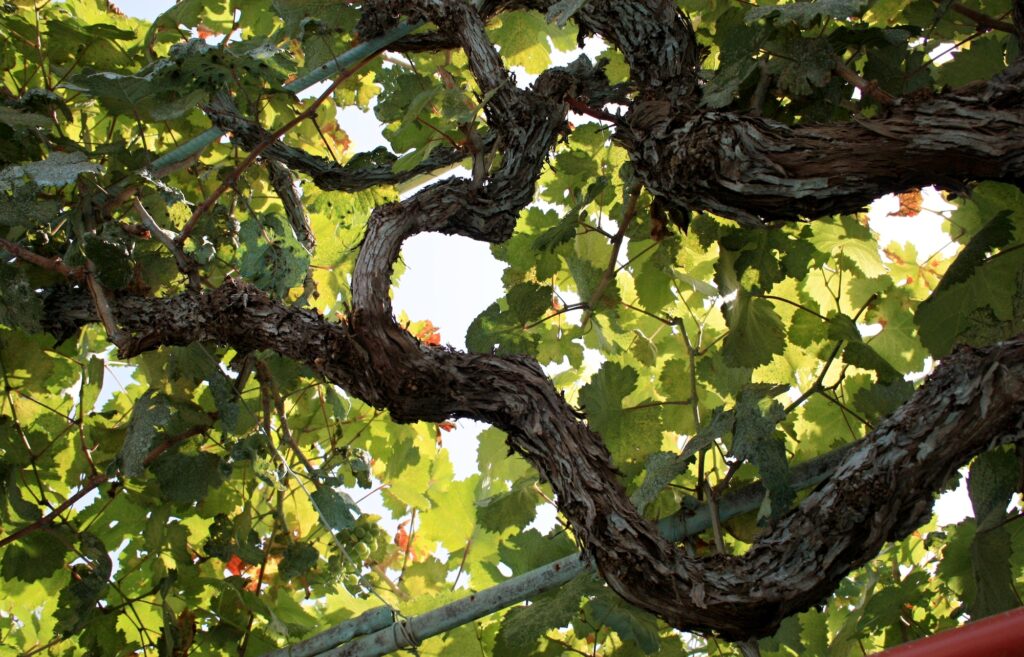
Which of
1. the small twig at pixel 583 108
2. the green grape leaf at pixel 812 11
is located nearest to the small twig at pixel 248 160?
the small twig at pixel 583 108

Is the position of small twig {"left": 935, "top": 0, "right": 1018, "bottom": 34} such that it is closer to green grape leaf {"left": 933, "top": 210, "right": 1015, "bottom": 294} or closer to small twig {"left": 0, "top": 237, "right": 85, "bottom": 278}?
green grape leaf {"left": 933, "top": 210, "right": 1015, "bottom": 294}

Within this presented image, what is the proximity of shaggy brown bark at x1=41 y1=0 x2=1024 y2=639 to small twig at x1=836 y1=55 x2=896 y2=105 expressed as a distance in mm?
195

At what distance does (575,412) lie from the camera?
1.46m

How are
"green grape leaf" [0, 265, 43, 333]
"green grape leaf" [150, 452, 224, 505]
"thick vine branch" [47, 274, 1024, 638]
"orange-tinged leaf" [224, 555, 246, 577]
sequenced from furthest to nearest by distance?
"orange-tinged leaf" [224, 555, 246, 577] → "green grape leaf" [150, 452, 224, 505] → "green grape leaf" [0, 265, 43, 333] → "thick vine branch" [47, 274, 1024, 638]

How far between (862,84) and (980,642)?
1.13 meters

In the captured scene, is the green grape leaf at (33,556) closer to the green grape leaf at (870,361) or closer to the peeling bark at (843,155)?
the peeling bark at (843,155)

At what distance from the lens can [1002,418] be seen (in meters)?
1.14

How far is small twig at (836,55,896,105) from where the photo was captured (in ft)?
5.01

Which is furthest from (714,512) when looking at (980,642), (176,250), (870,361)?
(176,250)

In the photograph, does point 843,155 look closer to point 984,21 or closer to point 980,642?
point 984,21

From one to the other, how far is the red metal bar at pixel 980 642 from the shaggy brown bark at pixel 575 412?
50 cm

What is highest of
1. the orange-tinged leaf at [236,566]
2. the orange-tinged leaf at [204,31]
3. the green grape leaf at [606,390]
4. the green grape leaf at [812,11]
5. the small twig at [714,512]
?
the orange-tinged leaf at [204,31]

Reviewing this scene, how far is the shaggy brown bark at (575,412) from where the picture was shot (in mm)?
1186

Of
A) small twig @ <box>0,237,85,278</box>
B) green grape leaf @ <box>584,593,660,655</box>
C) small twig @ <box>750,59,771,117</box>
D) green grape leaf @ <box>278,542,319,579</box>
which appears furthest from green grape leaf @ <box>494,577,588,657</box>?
small twig @ <box>0,237,85,278</box>
